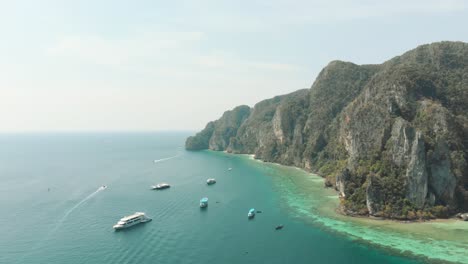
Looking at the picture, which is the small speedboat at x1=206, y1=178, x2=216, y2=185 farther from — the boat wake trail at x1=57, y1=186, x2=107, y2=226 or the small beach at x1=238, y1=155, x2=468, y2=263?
the boat wake trail at x1=57, y1=186, x2=107, y2=226

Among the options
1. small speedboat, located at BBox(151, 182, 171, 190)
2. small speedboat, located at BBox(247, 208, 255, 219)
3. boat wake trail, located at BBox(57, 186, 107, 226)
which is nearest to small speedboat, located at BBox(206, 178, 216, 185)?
small speedboat, located at BBox(151, 182, 171, 190)

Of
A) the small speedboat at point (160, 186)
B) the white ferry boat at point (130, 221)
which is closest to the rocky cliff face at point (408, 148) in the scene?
the white ferry boat at point (130, 221)

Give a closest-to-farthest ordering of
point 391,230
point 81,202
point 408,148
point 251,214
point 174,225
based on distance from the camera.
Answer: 1. point 391,230
2. point 174,225
3. point 251,214
4. point 408,148
5. point 81,202

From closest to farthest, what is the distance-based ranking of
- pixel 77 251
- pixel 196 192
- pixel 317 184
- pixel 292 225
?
pixel 77 251
pixel 292 225
pixel 196 192
pixel 317 184

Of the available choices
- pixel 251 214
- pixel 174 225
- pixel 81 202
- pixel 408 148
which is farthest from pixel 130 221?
pixel 408 148

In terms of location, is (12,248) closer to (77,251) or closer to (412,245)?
(77,251)

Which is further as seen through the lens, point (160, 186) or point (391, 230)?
point (160, 186)

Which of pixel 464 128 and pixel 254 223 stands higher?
pixel 464 128

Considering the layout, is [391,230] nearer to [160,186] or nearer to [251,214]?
[251,214]

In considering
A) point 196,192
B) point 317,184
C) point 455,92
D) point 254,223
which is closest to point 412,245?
point 254,223

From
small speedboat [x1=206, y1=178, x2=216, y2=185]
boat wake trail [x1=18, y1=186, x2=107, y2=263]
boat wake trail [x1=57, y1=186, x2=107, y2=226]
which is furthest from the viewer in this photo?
small speedboat [x1=206, y1=178, x2=216, y2=185]

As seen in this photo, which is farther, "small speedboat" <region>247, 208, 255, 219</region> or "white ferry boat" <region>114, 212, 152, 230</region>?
"small speedboat" <region>247, 208, 255, 219</region>
